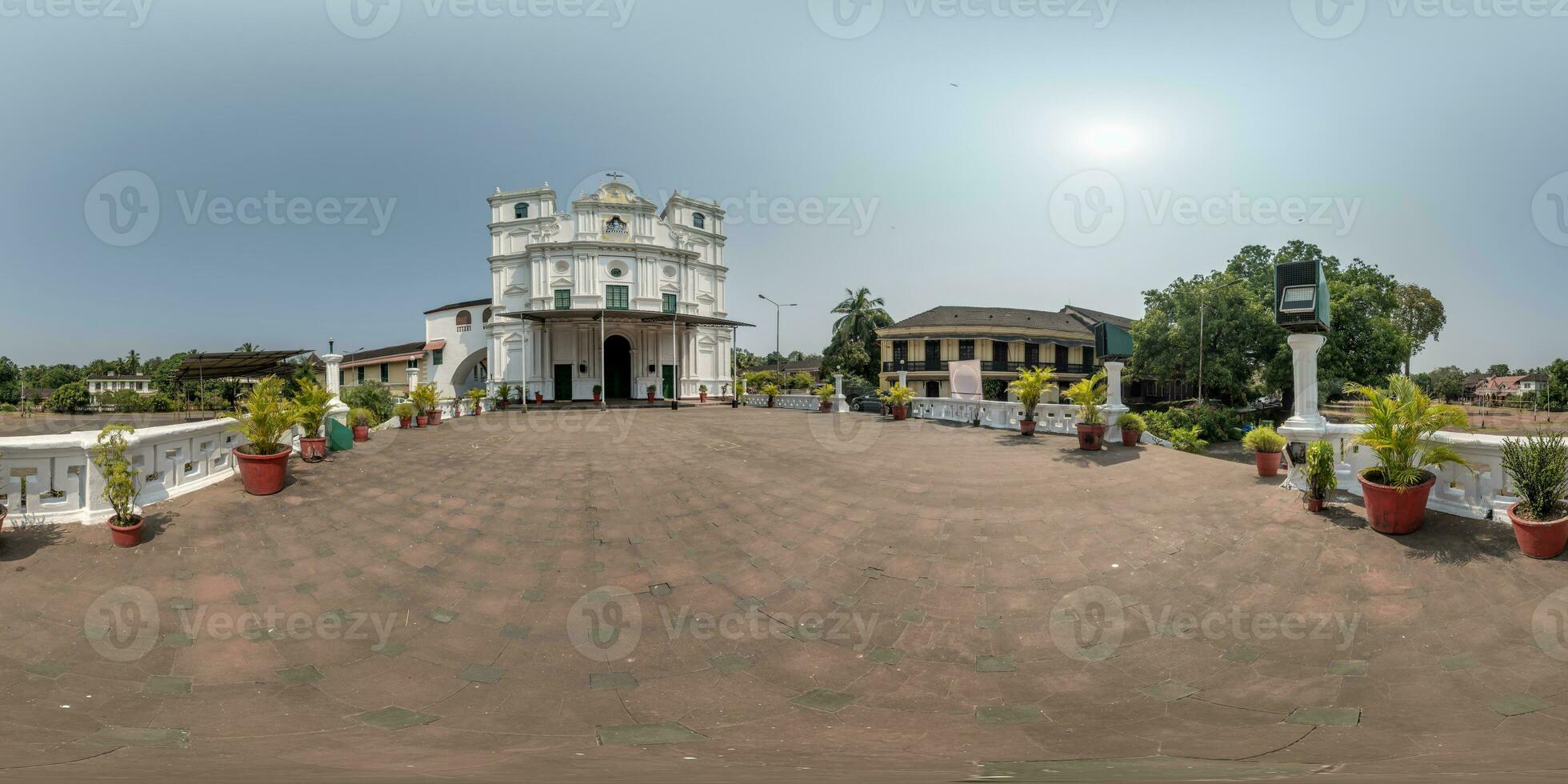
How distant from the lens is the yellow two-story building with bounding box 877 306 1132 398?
1553 inches

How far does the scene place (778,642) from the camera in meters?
4.36

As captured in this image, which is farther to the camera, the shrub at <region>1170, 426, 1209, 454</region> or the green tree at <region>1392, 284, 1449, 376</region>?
the green tree at <region>1392, 284, 1449, 376</region>

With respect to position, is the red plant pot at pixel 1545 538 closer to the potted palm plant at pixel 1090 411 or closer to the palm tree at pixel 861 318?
the potted palm plant at pixel 1090 411

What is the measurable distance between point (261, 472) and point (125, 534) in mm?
1645

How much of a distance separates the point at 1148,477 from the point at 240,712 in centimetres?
937

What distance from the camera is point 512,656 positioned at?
409 cm

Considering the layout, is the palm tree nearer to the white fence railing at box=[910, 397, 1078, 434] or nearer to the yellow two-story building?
the yellow two-story building

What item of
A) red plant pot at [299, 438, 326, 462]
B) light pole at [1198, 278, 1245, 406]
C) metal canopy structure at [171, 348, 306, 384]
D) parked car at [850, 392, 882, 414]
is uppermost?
light pole at [1198, 278, 1245, 406]

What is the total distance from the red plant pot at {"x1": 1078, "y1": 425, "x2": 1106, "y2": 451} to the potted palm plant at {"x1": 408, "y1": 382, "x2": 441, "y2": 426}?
1649cm

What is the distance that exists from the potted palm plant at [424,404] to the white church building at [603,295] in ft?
38.8

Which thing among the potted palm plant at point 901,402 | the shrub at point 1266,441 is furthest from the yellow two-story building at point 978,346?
the shrub at point 1266,441

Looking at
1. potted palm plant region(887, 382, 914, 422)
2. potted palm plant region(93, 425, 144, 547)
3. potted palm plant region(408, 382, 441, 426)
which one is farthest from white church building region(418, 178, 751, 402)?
potted palm plant region(93, 425, 144, 547)

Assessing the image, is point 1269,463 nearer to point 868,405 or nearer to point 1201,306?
point 868,405


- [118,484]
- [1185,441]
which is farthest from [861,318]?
[118,484]
